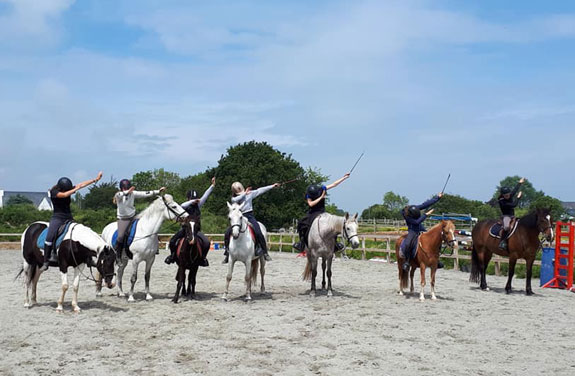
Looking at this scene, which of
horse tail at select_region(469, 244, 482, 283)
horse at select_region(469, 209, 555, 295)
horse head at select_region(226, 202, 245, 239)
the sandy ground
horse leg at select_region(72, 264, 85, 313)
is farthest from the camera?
horse tail at select_region(469, 244, 482, 283)

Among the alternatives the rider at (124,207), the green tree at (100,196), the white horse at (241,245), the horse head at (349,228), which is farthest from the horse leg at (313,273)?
the green tree at (100,196)

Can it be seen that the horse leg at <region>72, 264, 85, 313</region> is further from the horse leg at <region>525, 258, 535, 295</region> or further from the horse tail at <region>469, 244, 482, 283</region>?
the horse leg at <region>525, 258, 535, 295</region>

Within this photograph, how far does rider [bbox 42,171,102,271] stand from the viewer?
1000 centimetres

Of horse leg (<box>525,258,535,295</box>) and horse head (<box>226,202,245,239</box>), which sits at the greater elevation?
horse head (<box>226,202,245,239</box>)

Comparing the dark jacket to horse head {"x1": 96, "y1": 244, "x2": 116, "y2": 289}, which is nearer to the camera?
horse head {"x1": 96, "y1": 244, "x2": 116, "y2": 289}

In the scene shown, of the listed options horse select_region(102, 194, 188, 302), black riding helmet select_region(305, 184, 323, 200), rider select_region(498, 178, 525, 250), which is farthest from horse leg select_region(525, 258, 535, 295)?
horse select_region(102, 194, 188, 302)

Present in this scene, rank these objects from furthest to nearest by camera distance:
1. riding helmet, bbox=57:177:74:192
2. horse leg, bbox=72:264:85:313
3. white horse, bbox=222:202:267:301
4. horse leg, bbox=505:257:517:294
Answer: horse leg, bbox=505:257:517:294 → white horse, bbox=222:202:267:301 → riding helmet, bbox=57:177:74:192 → horse leg, bbox=72:264:85:313

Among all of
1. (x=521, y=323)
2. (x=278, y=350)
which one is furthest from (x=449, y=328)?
(x=278, y=350)

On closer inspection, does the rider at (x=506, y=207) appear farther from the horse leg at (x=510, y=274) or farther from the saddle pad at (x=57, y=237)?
the saddle pad at (x=57, y=237)

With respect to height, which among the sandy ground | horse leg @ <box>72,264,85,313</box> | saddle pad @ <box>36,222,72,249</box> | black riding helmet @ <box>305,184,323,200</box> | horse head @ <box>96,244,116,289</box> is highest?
black riding helmet @ <box>305,184,323,200</box>

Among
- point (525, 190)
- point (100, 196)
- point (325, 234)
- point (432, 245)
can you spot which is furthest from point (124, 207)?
point (525, 190)

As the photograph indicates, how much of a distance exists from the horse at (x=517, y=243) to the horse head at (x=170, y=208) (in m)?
8.41

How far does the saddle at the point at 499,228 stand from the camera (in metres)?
13.9

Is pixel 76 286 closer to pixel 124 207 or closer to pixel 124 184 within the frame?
pixel 124 207
